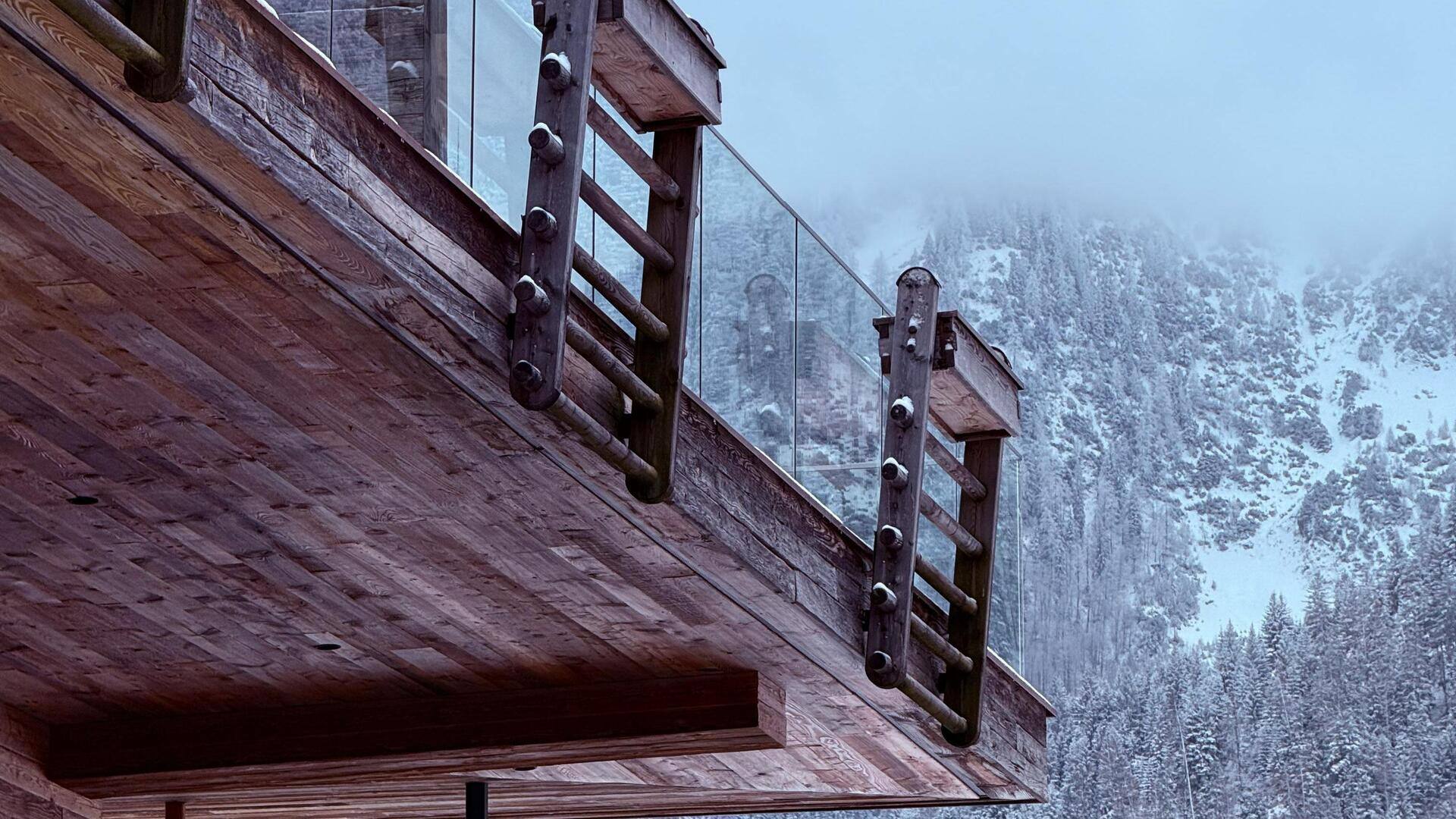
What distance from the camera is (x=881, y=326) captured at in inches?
216

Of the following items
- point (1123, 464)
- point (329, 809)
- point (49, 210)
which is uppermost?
point (1123, 464)

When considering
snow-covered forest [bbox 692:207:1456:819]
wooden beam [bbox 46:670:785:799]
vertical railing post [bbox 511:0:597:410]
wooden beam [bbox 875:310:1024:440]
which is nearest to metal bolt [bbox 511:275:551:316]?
vertical railing post [bbox 511:0:597:410]

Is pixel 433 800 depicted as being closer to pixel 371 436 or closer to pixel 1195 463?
pixel 371 436

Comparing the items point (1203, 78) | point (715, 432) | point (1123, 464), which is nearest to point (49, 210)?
point (715, 432)

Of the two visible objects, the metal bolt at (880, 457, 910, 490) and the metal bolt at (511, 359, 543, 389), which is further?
the metal bolt at (880, 457, 910, 490)

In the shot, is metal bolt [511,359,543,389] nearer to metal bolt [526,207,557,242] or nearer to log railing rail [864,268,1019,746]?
metal bolt [526,207,557,242]

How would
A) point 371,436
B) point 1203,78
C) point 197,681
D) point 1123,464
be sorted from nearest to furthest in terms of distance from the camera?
point 371,436 < point 197,681 < point 1123,464 < point 1203,78

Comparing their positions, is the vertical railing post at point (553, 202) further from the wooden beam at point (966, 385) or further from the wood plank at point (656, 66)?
the wooden beam at point (966, 385)

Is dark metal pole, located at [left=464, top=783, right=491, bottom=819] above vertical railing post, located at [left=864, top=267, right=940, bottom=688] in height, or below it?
below

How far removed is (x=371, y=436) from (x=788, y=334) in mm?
1520

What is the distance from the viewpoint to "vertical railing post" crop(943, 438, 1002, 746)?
5.91m

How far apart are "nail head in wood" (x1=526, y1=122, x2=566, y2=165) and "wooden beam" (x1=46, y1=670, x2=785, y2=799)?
2.17 m

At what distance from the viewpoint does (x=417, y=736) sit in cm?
576

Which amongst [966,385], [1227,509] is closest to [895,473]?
[966,385]
